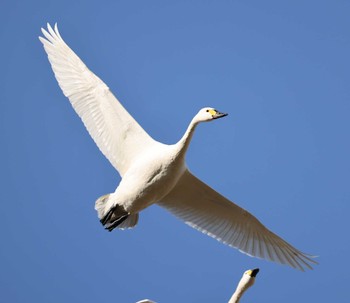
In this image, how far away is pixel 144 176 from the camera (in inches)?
564

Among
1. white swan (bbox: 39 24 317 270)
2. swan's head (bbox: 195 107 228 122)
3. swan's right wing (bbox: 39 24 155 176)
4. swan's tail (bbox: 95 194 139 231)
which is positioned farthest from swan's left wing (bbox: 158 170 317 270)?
swan's head (bbox: 195 107 228 122)

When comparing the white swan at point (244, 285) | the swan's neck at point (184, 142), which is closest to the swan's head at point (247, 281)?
the white swan at point (244, 285)

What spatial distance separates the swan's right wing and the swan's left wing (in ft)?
3.31

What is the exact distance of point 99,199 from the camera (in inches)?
591

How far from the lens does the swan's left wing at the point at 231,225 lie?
51.0ft

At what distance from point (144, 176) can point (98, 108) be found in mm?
1560

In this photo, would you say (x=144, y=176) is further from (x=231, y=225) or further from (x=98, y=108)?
(x=231, y=225)

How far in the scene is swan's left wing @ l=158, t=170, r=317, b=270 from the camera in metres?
15.5

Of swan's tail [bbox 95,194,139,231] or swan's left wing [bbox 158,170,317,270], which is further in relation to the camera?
swan's left wing [bbox 158,170,317,270]

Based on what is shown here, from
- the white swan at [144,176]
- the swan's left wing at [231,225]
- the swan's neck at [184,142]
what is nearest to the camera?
the swan's neck at [184,142]

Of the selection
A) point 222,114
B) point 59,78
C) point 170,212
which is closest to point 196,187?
point 170,212

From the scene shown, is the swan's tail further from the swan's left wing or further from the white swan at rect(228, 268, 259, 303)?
the white swan at rect(228, 268, 259, 303)

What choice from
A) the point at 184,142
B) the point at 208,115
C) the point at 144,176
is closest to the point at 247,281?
the point at 144,176

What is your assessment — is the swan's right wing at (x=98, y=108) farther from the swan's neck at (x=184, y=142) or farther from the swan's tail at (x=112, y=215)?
the swan's neck at (x=184, y=142)
